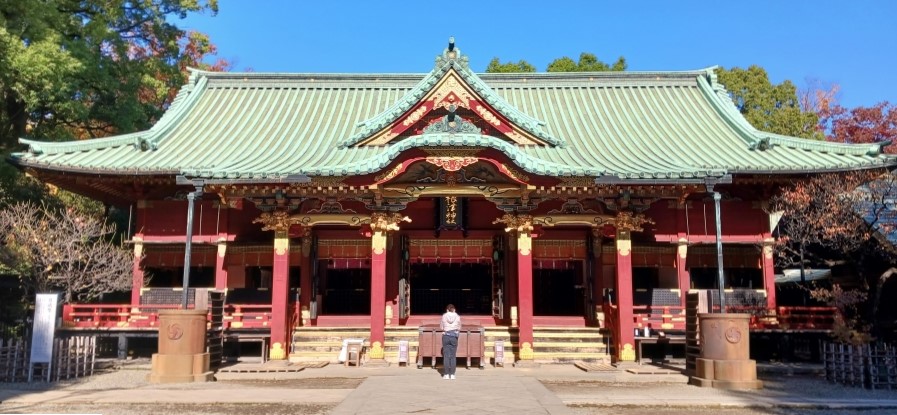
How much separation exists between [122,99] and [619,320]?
59.3ft

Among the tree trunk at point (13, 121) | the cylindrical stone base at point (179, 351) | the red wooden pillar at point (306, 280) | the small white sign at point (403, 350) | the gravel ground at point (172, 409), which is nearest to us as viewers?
the gravel ground at point (172, 409)

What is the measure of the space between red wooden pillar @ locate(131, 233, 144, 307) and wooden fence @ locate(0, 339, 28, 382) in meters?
4.96

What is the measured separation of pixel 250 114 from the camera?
23578 mm

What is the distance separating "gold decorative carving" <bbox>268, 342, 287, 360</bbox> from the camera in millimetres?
17364

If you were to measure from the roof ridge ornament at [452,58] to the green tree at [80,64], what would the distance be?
35.2 ft

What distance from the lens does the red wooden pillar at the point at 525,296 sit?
1727 cm

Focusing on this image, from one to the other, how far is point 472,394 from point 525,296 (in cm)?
600

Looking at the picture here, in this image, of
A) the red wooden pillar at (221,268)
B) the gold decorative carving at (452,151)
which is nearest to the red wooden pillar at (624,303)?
the gold decorative carving at (452,151)

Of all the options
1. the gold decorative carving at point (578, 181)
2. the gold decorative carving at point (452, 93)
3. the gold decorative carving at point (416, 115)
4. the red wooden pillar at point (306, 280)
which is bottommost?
the red wooden pillar at point (306, 280)

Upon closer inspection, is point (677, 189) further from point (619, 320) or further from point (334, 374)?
point (334, 374)

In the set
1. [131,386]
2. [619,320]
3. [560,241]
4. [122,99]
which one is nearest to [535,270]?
[560,241]

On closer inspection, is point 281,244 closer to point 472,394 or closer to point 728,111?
point 472,394

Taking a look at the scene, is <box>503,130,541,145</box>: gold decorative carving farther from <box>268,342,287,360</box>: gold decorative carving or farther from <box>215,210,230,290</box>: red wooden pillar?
<box>215,210,230,290</box>: red wooden pillar

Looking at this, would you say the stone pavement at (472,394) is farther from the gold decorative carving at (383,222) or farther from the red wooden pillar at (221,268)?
the red wooden pillar at (221,268)
